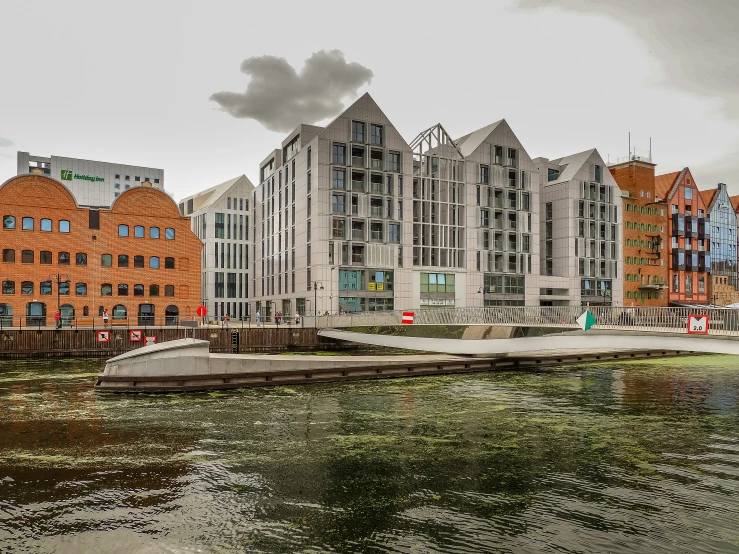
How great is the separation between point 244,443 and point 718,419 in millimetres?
18882

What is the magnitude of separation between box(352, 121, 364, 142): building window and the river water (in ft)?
158

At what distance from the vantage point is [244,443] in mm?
19047

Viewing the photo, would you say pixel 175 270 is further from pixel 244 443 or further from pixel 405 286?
pixel 244 443

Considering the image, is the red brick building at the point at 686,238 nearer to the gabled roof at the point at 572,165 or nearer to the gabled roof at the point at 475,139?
the gabled roof at the point at 572,165

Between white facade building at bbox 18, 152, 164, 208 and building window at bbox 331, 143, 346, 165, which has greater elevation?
white facade building at bbox 18, 152, 164, 208

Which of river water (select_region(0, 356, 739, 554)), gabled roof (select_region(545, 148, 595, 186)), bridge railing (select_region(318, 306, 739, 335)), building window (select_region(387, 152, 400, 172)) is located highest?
gabled roof (select_region(545, 148, 595, 186))

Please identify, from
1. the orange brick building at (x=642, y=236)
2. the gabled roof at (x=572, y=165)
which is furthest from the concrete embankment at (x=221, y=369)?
the orange brick building at (x=642, y=236)

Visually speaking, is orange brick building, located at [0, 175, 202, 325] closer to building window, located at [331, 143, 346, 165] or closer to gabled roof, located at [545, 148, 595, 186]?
building window, located at [331, 143, 346, 165]

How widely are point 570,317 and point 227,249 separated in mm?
74591

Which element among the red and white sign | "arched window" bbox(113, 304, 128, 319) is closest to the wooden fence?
"arched window" bbox(113, 304, 128, 319)

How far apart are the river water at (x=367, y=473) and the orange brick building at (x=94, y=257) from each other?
36186 mm

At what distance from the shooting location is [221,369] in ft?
101

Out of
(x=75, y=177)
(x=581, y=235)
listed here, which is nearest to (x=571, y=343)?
(x=581, y=235)

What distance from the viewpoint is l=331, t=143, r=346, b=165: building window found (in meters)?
69.2
